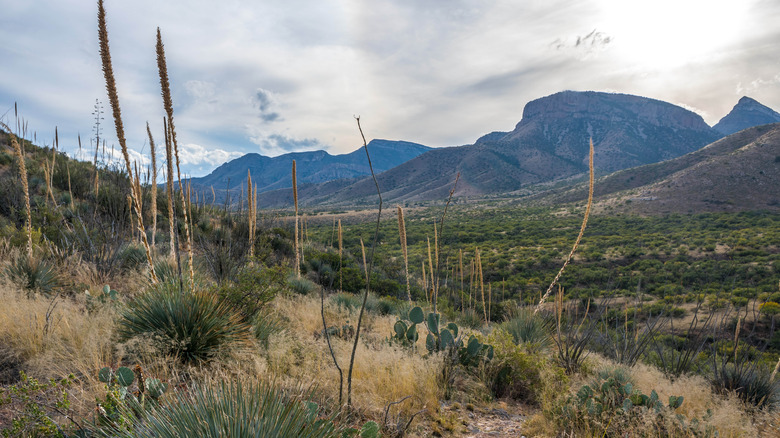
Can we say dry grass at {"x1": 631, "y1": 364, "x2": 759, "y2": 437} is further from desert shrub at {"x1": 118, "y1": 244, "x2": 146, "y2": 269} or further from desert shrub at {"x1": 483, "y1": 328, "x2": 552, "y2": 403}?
desert shrub at {"x1": 118, "y1": 244, "x2": 146, "y2": 269}

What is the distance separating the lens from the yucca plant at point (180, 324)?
12.4 ft

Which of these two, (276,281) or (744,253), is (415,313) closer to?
(276,281)

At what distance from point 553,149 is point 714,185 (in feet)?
348

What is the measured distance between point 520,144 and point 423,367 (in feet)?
538

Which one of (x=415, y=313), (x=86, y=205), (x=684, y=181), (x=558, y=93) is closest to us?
(x=415, y=313)

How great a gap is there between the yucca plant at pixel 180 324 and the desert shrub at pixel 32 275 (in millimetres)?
3202

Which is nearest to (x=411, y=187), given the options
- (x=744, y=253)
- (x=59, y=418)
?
(x=744, y=253)

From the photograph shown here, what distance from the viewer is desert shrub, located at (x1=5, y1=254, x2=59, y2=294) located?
5.79 m

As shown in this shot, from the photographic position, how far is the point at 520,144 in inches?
6073

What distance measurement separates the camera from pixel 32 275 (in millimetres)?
5969

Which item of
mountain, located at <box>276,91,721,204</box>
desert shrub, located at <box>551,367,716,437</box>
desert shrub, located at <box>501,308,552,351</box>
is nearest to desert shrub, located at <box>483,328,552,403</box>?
desert shrub, located at <box>551,367,716,437</box>

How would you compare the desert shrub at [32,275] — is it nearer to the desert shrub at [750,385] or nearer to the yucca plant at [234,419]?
the yucca plant at [234,419]

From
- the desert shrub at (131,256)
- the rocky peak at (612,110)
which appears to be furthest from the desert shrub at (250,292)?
the rocky peak at (612,110)

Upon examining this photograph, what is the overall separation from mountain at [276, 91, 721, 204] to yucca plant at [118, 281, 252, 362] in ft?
370
